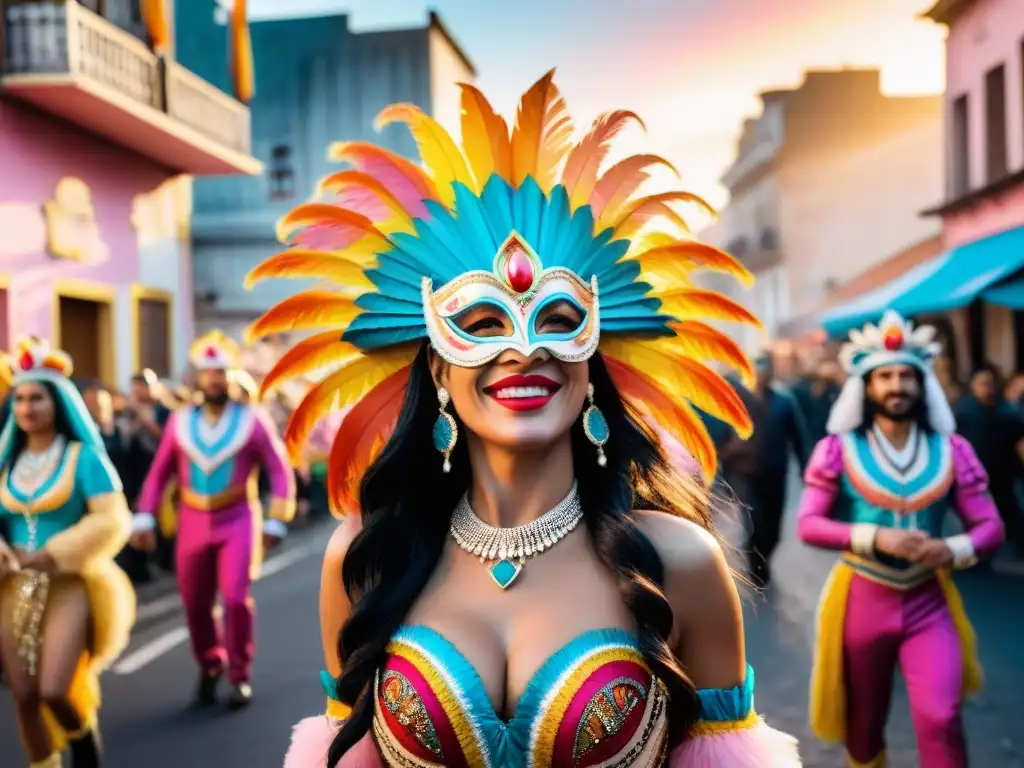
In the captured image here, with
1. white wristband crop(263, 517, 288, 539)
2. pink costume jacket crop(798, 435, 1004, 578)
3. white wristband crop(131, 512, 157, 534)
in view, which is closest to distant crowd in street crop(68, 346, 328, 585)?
white wristband crop(263, 517, 288, 539)

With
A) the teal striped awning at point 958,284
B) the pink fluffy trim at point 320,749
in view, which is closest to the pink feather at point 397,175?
the pink fluffy trim at point 320,749

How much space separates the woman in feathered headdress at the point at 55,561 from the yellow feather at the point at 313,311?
8.67ft

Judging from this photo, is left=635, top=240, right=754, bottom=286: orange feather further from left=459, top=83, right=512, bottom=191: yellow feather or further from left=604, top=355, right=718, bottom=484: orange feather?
left=459, top=83, right=512, bottom=191: yellow feather

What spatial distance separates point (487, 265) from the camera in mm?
2326

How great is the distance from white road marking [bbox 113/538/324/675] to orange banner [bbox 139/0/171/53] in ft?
25.8

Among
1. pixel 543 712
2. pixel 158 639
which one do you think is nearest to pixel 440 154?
pixel 543 712

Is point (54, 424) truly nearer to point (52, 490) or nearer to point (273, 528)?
point (52, 490)

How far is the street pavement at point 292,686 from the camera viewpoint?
5172 millimetres

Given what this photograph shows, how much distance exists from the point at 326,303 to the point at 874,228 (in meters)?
38.1

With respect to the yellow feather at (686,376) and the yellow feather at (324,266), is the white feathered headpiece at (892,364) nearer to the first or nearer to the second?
the yellow feather at (686,376)

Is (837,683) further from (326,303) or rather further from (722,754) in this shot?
(326,303)

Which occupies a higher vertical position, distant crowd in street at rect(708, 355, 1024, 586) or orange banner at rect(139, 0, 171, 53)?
orange banner at rect(139, 0, 171, 53)

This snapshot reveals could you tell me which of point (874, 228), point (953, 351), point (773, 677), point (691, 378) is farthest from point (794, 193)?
point (691, 378)

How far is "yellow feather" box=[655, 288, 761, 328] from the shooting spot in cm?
247
